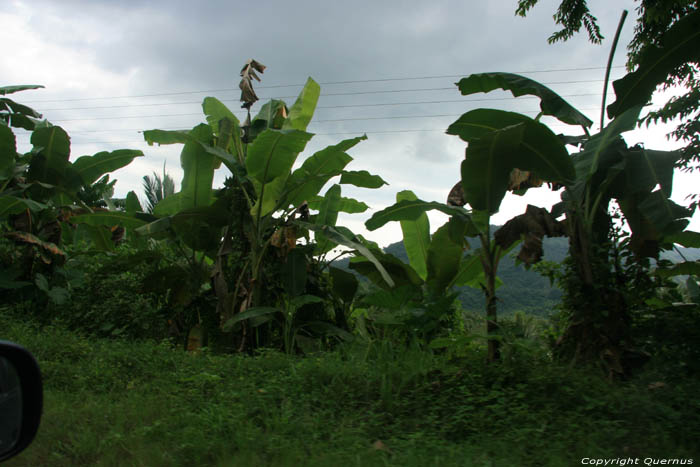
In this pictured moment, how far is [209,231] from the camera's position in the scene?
7.30 m

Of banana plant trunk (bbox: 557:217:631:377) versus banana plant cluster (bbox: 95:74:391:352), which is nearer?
banana plant trunk (bbox: 557:217:631:377)

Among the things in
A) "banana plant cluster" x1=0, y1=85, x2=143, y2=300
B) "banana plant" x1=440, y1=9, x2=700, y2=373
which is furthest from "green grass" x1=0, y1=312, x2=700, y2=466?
"banana plant cluster" x1=0, y1=85, x2=143, y2=300

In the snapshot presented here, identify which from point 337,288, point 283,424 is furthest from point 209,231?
point 283,424

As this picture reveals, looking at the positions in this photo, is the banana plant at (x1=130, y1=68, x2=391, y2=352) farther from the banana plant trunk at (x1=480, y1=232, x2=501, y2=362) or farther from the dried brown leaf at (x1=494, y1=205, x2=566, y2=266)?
the dried brown leaf at (x1=494, y1=205, x2=566, y2=266)

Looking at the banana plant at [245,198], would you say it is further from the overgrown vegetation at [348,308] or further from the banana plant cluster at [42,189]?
the banana plant cluster at [42,189]

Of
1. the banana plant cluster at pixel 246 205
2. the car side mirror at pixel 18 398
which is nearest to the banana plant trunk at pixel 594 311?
the banana plant cluster at pixel 246 205

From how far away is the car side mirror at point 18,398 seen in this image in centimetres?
156

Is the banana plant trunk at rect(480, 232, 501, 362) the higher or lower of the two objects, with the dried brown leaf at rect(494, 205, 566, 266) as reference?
lower

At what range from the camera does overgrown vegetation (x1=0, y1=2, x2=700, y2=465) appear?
3.40 meters

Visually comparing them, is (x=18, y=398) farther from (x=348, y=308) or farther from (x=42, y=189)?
(x=42, y=189)

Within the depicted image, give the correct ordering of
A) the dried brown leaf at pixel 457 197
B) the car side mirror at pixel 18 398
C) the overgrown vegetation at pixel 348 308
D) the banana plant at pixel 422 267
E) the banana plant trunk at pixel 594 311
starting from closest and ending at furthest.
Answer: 1. the car side mirror at pixel 18 398
2. the overgrown vegetation at pixel 348 308
3. the banana plant trunk at pixel 594 311
4. the banana plant at pixel 422 267
5. the dried brown leaf at pixel 457 197

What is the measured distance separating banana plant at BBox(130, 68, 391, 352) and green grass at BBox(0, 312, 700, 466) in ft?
6.41

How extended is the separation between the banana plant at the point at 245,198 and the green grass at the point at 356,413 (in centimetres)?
195

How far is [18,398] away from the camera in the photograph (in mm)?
1614
